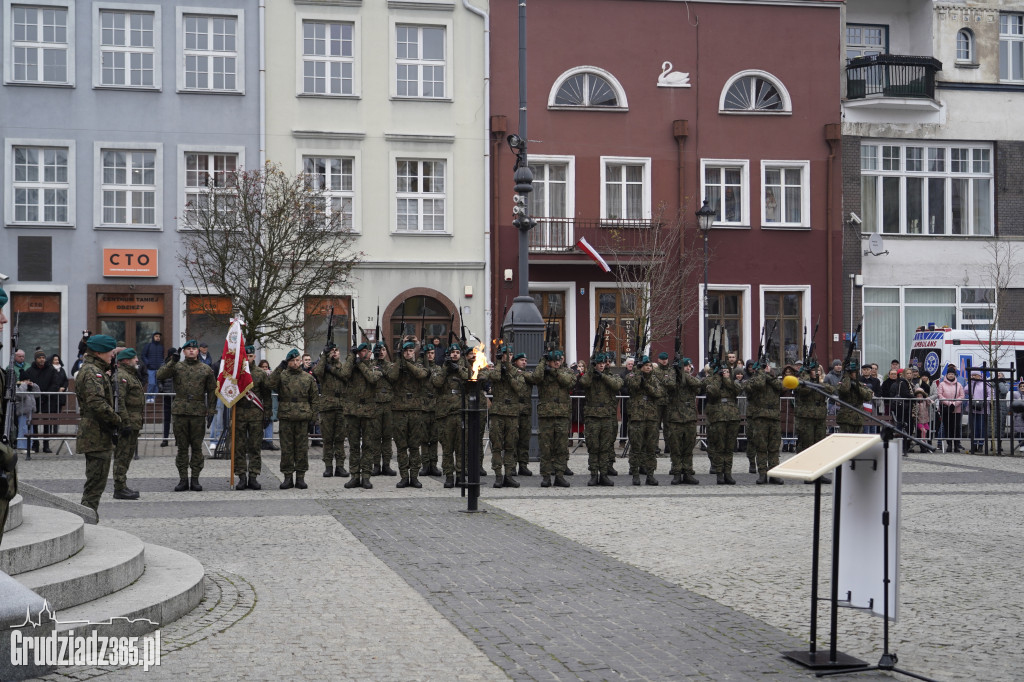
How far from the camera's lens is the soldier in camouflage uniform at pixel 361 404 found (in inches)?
699

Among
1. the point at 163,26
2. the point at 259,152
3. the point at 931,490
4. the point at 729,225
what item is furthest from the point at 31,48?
the point at 931,490

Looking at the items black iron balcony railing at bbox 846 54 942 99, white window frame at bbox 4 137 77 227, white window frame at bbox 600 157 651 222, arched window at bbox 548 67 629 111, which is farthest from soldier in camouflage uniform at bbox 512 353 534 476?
black iron balcony railing at bbox 846 54 942 99

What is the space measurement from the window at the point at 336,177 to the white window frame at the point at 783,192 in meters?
11.1

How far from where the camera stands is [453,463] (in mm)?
17688

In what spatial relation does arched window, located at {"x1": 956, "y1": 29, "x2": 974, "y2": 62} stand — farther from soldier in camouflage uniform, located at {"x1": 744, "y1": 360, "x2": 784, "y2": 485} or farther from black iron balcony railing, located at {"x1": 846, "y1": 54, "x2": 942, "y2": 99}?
soldier in camouflage uniform, located at {"x1": 744, "y1": 360, "x2": 784, "y2": 485}

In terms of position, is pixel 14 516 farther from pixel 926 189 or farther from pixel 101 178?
pixel 926 189

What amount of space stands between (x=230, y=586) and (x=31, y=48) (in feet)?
→ 83.4

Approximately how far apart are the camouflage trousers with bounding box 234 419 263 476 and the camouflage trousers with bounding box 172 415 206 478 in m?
0.61

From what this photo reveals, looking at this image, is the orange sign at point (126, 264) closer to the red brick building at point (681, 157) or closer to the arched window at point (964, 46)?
the red brick building at point (681, 157)

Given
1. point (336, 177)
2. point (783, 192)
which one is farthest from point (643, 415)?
point (783, 192)

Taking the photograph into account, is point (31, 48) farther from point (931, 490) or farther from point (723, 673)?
point (723, 673)

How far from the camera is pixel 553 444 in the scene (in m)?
17.6

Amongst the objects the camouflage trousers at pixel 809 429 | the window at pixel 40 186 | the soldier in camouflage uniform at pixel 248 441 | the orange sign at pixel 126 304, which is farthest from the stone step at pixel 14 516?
the window at pixel 40 186

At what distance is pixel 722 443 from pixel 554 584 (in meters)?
9.33
